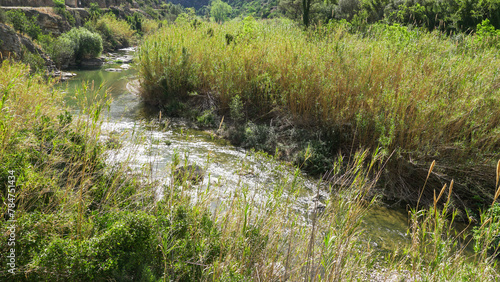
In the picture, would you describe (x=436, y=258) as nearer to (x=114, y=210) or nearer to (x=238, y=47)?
(x=114, y=210)

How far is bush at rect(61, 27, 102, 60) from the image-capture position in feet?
56.5

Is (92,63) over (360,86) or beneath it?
beneath

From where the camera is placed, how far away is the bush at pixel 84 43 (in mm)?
17234

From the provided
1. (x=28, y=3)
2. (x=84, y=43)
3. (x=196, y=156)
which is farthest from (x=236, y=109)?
(x=28, y=3)

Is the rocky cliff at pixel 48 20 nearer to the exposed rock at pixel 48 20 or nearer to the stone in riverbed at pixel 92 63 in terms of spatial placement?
the exposed rock at pixel 48 20

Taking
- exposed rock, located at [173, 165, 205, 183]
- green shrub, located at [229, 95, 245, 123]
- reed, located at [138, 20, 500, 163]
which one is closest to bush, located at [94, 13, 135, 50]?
reed, located at [138, 20, 500, 163]

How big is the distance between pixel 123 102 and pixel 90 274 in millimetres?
8426

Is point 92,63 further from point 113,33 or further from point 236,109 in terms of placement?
point 236,109

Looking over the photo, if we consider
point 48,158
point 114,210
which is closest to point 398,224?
point 114,210

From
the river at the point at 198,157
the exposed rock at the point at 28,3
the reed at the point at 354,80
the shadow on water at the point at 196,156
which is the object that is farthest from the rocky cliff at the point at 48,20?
the reed at the point at 354,80

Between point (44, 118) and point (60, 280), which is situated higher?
point (44, 118)

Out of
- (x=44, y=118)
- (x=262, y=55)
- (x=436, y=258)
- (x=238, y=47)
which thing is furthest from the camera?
(x=238, y=47)

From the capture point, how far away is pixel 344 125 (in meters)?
5.65

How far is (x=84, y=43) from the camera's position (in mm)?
18000
